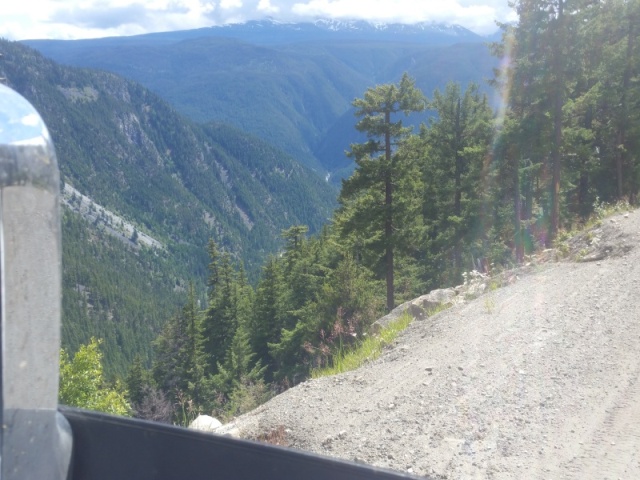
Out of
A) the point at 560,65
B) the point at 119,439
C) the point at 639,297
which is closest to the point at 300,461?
the point at 119,439

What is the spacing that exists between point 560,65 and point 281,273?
23660 millimetres

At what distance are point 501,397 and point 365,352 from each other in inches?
123

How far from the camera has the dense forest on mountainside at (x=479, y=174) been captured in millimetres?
18953

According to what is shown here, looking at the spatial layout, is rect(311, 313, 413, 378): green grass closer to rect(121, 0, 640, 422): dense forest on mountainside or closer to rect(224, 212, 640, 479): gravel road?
rect(224, 212, 640, 479): gravel road

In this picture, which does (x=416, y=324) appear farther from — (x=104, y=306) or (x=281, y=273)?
(x=104, y=306)

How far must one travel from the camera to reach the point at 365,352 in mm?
8867

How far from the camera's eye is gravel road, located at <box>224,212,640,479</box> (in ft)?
16.2

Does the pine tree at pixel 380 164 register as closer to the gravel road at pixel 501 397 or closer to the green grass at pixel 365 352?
the green grass at pixel 365 352

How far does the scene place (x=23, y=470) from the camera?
182cm

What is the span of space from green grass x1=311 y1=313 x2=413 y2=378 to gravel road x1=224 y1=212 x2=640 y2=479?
29cm

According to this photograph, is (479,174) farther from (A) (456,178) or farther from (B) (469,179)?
(A) (456,178)

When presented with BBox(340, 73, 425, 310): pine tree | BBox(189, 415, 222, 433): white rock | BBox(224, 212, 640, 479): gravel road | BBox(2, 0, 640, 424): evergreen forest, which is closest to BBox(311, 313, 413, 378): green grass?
BBox(224, 212, 640, 479): gravel road

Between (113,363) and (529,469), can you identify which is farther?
(113,363)

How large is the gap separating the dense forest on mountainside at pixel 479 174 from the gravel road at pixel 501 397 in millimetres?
2884
